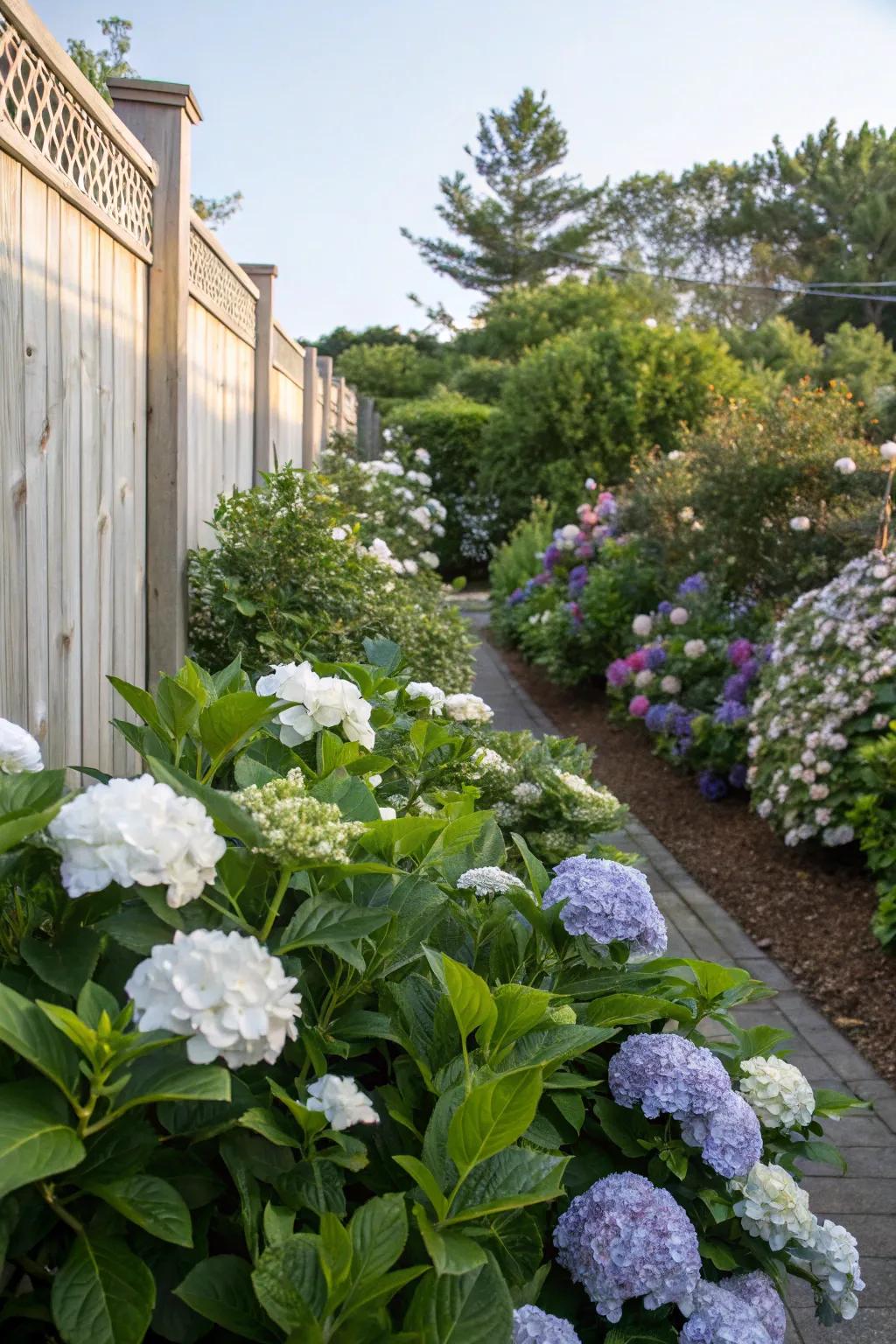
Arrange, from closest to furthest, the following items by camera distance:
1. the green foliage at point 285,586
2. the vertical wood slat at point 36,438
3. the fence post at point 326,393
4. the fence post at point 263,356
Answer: the vertical wood slat at point 36,438 < the green foliage at point 285,586 < the fence post at point 263,356 < the fence post at point 326,393

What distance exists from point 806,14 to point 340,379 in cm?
921

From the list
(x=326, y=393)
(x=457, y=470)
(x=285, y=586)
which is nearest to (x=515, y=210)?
(x=457, y=470)

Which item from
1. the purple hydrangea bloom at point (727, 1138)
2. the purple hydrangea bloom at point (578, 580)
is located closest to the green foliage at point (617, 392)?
the purple hydrangea bloom at point (578, 580)

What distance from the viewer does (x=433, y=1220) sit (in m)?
1.03

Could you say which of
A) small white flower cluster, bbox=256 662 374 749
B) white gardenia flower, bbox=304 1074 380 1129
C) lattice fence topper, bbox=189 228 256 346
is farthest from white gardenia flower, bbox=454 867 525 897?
lattice fence topper, bbox=189 228 256 346

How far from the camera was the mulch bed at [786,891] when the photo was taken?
148 inches

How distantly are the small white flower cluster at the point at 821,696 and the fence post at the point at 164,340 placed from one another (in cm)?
282

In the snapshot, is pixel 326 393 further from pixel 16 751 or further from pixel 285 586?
pixel 16 751

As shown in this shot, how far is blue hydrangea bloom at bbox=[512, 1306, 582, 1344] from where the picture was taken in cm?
108

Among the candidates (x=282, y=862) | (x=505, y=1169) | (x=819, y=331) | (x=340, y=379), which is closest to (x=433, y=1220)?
(x=505, y=1169)

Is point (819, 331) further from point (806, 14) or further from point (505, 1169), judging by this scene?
point (505, 1169)

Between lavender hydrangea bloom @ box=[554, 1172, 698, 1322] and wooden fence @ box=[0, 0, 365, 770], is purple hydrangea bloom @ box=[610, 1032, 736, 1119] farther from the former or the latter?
wooden fence @ box=[0, 0, 365, 770]

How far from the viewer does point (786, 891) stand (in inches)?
187

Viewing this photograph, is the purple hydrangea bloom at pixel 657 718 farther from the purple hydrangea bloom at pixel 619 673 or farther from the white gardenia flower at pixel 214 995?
the white gardenia flower at pixel 214 995
